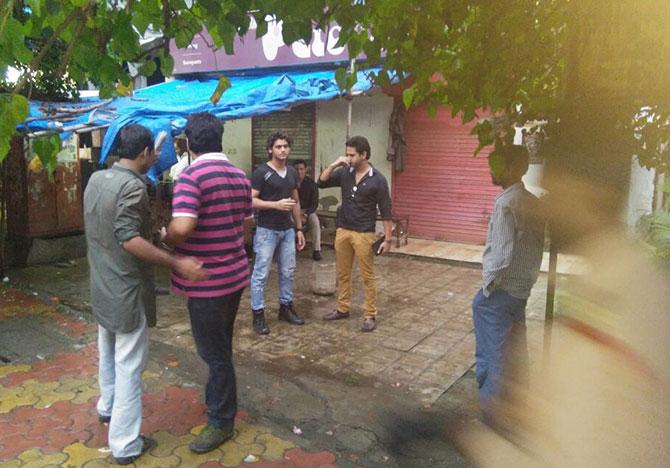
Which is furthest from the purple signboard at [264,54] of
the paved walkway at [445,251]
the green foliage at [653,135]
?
the green foliage at [653,135]

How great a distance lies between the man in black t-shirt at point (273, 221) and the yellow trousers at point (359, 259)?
0.52 metres

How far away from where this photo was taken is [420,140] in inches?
426

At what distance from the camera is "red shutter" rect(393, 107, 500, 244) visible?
411 inches

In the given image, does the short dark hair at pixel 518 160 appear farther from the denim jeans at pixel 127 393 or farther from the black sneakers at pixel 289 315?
the black sneakers at pixel 289 315

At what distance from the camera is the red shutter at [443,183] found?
1043 cm

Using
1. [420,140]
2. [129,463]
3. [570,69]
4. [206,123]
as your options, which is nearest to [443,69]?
[570,69]

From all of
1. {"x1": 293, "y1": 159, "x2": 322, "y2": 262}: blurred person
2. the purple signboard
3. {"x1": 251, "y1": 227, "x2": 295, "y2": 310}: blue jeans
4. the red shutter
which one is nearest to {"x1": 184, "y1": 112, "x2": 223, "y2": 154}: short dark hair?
{"x1": 251, "y1": 227, "x2": 295, "y2": 310}: blue jeans

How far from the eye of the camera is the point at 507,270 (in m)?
3.75

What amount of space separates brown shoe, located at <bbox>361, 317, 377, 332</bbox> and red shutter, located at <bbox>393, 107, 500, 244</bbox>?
16.5ft

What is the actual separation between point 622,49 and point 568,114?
287 millimetres

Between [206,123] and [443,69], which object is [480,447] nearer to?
[443,69]

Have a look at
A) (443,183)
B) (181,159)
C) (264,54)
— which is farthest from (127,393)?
(264,54)

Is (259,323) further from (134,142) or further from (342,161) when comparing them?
(134,142)

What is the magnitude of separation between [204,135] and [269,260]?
2412mm
